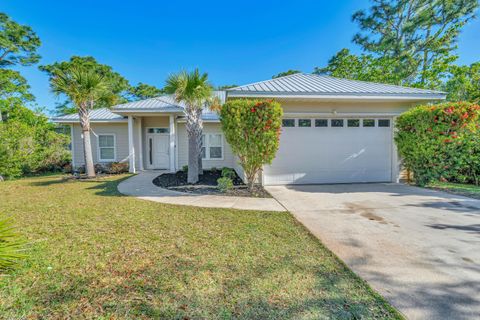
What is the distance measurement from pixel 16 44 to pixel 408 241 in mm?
27694

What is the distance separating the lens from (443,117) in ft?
22.8

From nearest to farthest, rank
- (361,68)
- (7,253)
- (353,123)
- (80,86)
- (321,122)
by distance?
(7,253) < (321,122) < (353,123) < (80,86) < (361,68)

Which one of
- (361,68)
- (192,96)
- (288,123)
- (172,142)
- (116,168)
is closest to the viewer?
(192,96)

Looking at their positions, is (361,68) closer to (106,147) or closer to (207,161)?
(207,161)

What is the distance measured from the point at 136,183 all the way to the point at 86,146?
3598mm

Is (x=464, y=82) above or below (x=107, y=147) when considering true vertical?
above

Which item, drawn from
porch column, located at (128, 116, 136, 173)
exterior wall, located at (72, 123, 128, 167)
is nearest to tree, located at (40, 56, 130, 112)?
exterior wall, located at (72, 123, 128, 167)

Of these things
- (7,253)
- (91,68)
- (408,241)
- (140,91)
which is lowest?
(408,241)

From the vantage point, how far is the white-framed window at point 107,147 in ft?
44.3

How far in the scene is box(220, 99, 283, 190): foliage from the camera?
6.52 meters

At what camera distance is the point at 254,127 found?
661 cm

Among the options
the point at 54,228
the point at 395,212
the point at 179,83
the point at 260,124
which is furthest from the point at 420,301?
the point at 179,83

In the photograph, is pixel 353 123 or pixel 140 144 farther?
pixel 140 144

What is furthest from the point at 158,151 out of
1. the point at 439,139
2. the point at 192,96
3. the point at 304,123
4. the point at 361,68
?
the point at 361,68
